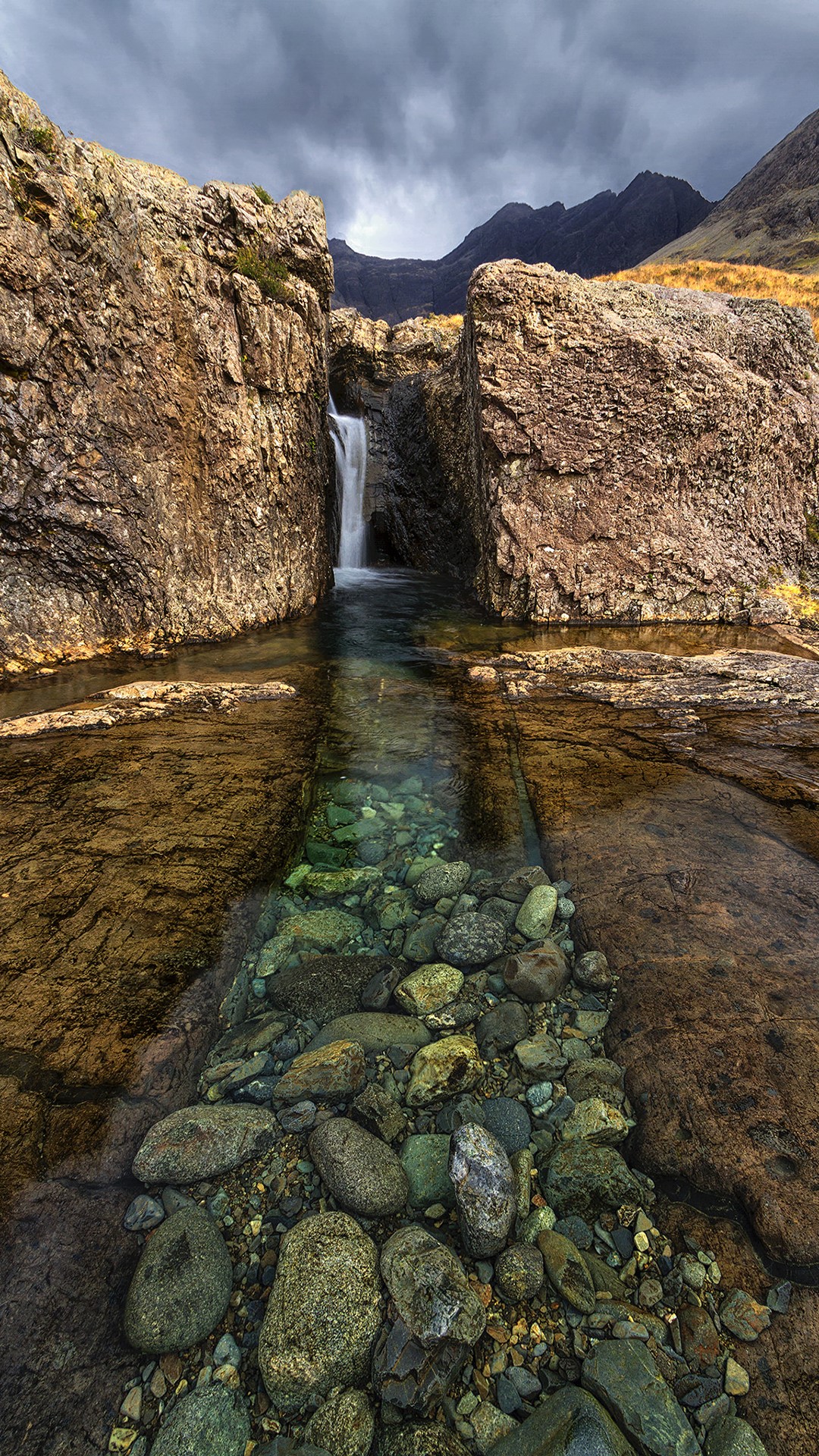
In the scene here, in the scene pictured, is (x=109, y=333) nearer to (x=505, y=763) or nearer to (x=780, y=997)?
(x=505, y=763)

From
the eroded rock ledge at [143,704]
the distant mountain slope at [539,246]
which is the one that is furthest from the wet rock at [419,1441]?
the distant mountain slope at [539,246]

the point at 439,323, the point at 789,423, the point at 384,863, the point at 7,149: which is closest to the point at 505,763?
the point at 384,863

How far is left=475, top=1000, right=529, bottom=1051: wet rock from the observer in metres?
2.95

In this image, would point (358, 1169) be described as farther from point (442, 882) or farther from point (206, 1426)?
point (442, 882)

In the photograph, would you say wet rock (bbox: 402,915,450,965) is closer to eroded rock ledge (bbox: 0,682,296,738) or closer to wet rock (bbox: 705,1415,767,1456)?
wet rock (bbox: 705,1415,767,1456)

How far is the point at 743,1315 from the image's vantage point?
1.80 meters

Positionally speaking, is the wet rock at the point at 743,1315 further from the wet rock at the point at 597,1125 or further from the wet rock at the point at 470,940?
the wet rock at the point at 470,940

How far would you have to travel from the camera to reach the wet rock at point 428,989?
317 centimetres

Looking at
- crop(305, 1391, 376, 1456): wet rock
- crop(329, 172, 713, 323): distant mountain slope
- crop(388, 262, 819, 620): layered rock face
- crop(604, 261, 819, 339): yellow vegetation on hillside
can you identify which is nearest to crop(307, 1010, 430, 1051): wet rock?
crop(305, 1391, 376, 1456): wet rock

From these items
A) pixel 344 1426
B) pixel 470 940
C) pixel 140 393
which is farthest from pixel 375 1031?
pixel 140 393

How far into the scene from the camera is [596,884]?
Answer: 12.6ft

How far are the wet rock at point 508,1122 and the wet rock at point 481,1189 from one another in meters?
0.11

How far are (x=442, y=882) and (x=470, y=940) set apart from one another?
24.4 inches

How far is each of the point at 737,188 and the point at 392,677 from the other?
10568 cm
